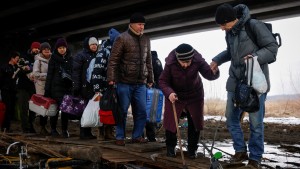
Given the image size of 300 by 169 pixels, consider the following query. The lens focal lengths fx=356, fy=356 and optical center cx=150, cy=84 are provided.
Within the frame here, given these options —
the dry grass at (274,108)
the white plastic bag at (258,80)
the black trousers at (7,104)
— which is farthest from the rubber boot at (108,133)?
the dry grass at (274,108)

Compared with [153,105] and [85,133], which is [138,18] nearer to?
[153,105]

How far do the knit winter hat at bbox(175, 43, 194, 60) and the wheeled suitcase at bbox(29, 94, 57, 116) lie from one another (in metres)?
3.62

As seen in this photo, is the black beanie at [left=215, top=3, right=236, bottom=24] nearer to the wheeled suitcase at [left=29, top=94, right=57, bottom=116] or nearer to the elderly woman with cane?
the elderly woman with cane

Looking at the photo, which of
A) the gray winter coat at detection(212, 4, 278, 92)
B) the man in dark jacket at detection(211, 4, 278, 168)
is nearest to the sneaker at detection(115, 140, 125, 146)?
the man in dark jacket at detection(211, 4, 278, 168)

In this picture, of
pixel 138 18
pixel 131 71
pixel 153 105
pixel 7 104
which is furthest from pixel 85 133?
pixel 7 104

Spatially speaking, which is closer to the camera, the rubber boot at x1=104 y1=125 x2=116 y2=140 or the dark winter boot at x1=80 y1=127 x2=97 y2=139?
the rubber boot at x1=104 y1=125 x2=116 y2=140

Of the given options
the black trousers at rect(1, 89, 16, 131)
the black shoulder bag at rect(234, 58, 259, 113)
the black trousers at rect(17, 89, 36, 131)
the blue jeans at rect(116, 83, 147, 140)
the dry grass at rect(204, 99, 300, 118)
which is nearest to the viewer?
the black shoulder bag at rect(234, 58, 259, 113)

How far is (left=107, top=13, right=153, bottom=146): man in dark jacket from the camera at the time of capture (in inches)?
231

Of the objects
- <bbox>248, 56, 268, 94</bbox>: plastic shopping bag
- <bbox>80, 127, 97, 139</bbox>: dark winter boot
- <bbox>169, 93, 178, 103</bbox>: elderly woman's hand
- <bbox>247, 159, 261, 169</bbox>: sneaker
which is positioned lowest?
<bbox>247, 159, 261, 169</bbox>: sneaker

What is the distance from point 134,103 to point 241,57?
2.21 meters

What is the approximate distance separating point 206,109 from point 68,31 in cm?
880

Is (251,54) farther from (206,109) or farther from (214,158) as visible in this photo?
(206,109)

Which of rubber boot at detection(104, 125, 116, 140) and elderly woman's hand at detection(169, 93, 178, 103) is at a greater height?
elderly woman's hand at detection(169, 93, 178, 103)

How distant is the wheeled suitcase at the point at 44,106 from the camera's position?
7.32 metres
